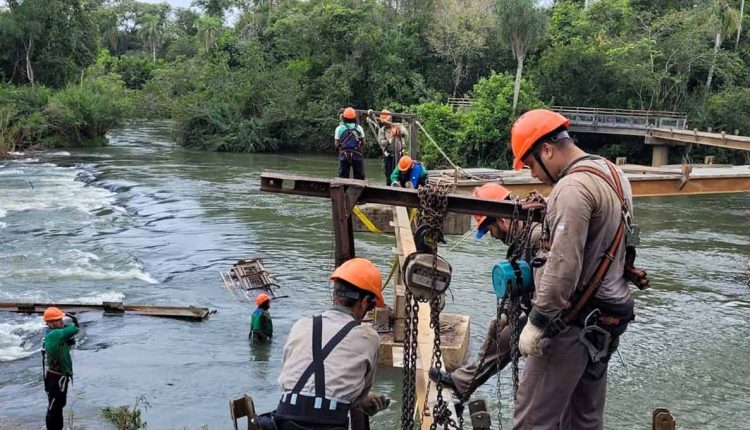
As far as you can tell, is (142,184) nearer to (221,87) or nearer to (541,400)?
(221,87)

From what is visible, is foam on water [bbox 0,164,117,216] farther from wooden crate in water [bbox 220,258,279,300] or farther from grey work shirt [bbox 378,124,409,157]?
grey work shirt [bbox 378,124,409,157]

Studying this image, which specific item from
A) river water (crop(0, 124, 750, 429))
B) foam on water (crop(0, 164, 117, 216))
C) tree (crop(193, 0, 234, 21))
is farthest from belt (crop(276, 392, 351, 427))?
tree (crop(193, 0, 234, 21))

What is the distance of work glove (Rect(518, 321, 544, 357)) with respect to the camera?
138 inches

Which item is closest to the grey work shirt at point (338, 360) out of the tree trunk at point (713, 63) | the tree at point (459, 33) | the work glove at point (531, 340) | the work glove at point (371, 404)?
the work glove at point (371, 404)

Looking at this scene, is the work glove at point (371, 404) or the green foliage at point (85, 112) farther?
the green foliage at point (85, 112)

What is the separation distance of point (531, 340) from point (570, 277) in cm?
37

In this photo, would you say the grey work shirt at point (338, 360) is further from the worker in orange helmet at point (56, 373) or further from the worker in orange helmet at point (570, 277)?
the worker in orange helmet at point (56, 373)

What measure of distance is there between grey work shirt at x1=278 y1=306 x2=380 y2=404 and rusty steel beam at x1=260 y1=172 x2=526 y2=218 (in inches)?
32.1

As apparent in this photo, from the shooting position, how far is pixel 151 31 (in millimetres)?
81562

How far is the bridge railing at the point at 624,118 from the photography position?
34969mm

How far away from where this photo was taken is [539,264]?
12.6 feet

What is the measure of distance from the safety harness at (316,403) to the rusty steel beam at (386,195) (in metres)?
0.98

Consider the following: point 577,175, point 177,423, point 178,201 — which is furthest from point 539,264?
point 178,201

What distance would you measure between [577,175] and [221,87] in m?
43.0
